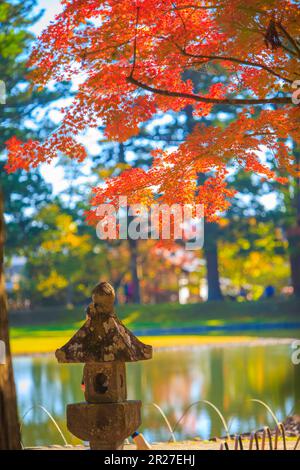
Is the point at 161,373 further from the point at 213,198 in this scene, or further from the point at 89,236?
the point at 89,236

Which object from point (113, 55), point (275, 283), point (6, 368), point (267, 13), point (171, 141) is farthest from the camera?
point (275, 283)

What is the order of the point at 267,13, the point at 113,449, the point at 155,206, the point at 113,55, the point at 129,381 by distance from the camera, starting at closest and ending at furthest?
the point at 113,449 < the point at 267,13 < the point at 113,55 < the point at 155,206 < the point at 129,381

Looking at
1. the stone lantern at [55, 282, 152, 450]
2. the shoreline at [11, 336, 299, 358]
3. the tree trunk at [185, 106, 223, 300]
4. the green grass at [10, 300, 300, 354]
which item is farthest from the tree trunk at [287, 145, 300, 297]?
the stone lantern at [55, 282, 152, 450]

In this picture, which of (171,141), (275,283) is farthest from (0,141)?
(275,283)

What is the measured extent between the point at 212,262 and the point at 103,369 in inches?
1328

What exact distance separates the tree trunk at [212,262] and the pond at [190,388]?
11.6 metres

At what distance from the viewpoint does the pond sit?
1324 centimetres

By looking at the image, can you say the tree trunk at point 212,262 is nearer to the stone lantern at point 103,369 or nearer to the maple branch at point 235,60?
the maple branch at point 235,60

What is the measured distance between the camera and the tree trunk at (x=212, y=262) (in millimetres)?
36938

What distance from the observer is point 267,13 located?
864 cm

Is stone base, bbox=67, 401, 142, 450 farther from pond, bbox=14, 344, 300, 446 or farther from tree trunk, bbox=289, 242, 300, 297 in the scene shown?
tree trunk, bbox=289, 242, 300, 297

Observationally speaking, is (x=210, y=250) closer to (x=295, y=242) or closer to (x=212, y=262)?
(x=212, y=262)

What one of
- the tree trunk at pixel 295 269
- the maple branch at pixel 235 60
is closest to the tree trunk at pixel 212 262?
the tree trunk at pixel 295 269

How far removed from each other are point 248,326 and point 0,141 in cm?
1156
